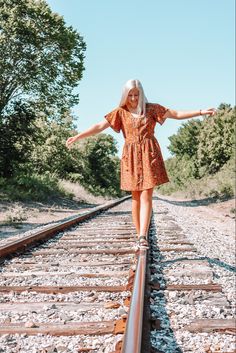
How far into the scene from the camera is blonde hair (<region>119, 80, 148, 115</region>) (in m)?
4.05

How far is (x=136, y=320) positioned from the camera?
223cm

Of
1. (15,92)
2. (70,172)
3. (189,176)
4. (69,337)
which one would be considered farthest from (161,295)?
(189,176)

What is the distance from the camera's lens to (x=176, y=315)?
9.08 feet

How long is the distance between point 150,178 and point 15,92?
18006mm

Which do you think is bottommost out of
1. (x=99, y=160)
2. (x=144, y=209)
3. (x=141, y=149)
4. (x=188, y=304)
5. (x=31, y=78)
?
(x=188, y=304)

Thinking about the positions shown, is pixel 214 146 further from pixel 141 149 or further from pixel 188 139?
pixel 141 149

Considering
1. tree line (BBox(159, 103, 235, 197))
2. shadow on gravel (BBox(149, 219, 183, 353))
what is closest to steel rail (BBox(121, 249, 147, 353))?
shadow on gravel (BBox(149, 219, 183, 353))

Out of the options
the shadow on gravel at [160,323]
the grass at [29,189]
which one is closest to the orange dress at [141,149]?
the shadow on gravel at [160,323]

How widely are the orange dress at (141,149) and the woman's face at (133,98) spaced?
78mm

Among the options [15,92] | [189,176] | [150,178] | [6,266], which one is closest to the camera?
[150,178]

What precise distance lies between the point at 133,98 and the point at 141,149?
487 millimetres

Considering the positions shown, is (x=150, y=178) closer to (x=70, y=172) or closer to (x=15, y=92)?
(x=15, y=92)

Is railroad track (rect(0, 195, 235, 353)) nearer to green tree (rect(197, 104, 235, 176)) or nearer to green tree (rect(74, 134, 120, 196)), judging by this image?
green tree (rect(74, 134, 120, 196))

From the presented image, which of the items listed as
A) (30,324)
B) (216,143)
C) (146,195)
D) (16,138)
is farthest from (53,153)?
(30,324)
